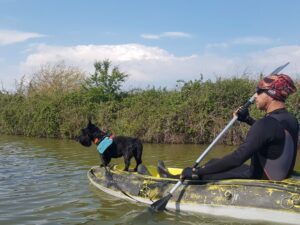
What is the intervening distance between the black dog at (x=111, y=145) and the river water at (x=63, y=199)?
710 millimetres

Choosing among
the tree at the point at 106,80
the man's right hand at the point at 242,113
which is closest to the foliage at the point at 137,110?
the tree at the point at 106,80

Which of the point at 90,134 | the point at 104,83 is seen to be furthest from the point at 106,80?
the point at 90,134

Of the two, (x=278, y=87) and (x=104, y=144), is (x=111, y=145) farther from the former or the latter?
(x=278, y=87)

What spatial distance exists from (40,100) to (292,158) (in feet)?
67.5

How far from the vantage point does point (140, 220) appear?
248 inches

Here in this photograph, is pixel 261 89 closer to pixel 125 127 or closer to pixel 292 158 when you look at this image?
pixel 292 158

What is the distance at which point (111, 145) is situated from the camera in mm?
8773

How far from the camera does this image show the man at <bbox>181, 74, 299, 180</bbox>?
550 cm

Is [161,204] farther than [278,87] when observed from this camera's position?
Yes

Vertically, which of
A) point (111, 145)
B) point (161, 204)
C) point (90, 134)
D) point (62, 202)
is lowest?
point (62, 202)

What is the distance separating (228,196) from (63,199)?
2.99 meters

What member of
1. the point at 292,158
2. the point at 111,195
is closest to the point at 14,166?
the point at 111,195

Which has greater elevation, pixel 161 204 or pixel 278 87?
pixel 278 87

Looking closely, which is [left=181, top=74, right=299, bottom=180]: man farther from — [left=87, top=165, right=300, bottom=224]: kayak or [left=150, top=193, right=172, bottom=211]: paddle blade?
[left=150, top=193, right=172, bottom=211]: paddle blade
